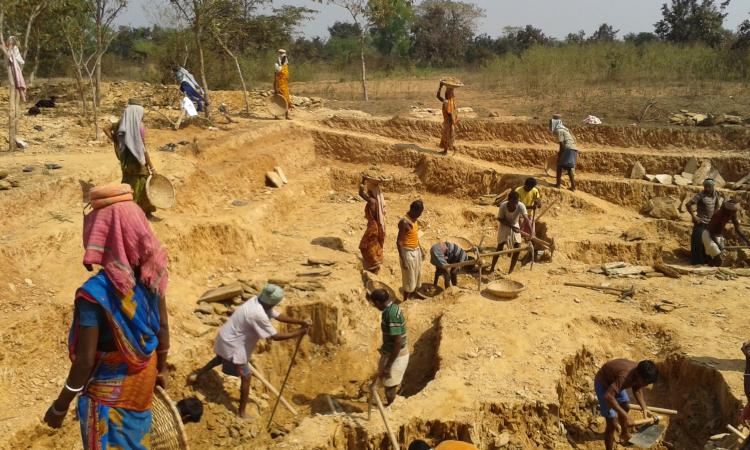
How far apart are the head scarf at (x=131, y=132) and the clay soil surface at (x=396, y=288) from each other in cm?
123

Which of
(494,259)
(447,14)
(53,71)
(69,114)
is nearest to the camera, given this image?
(494,259)

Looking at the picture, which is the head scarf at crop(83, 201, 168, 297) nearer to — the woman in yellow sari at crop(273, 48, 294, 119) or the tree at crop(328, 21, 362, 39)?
the woman in yellow sari at crop(273, 48, 294, 119)

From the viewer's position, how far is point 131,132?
23.0 feet

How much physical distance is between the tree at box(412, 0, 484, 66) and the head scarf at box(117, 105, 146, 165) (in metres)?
27.6

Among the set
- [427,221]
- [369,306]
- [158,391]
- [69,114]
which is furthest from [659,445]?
[69,114]

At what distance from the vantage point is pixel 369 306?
7.92 m

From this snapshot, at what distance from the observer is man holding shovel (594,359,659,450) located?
16.6 ft

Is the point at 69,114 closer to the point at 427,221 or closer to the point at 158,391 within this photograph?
the point at 427,221

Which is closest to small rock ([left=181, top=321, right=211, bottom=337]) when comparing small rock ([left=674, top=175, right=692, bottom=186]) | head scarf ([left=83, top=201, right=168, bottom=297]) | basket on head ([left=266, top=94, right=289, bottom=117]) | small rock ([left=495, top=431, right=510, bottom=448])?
small rock ([left=495, top=431, right=510, bottom=448])

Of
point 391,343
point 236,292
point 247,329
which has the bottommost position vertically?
point 236,292

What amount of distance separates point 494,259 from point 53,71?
68.8 ft

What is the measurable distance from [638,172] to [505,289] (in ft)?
19.3

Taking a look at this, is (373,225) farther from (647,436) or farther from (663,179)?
(663,179)

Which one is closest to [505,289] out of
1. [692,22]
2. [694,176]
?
[694,176]
